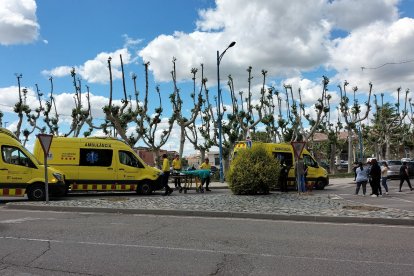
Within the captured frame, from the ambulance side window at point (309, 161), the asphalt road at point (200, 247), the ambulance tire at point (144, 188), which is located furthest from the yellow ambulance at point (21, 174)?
the ambulance side window at point (309, 161)

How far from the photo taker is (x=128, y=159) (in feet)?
61.9

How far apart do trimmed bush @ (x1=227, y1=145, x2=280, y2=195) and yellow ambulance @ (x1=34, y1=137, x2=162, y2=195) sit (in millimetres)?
3696

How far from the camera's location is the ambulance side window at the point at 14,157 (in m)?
15.8

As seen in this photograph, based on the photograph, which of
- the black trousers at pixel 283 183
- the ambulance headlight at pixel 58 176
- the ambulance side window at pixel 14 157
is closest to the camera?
the ambulance side window at pixel 14 157

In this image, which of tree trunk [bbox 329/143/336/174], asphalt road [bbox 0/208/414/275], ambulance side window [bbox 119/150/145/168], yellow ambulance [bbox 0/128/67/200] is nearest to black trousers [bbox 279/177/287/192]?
ambulance side window [bbox 119/150/145/168]

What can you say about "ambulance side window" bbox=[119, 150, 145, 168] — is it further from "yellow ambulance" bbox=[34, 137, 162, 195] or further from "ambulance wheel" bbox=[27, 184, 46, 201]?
"ambulance wheel" bbox=[27, 184, 46, 201]

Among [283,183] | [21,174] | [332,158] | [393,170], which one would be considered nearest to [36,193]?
[21,174]

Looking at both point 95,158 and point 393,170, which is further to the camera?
point 393,170

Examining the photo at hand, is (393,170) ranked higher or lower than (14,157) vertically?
lower

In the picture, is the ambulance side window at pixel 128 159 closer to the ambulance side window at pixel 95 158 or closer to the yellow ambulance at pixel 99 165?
the yellow ambulance at pixel 99 165

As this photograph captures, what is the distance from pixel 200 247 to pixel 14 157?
35.5 feet

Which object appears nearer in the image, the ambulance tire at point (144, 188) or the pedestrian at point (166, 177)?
the ambulance tire at point (144, 188)

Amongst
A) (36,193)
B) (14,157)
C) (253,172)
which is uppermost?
(14,157)

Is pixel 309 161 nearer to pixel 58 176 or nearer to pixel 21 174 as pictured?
pixel 58 176
